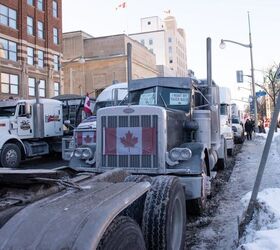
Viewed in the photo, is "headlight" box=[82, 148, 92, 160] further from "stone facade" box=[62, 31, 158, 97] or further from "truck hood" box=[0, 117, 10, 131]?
"stone facade" box=[62, 31, 158, 97]

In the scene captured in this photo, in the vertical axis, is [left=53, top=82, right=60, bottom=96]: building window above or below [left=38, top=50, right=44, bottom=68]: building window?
below

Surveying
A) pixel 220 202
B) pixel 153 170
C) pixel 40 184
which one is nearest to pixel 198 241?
pixel 153 170

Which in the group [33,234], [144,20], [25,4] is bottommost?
[33,234]

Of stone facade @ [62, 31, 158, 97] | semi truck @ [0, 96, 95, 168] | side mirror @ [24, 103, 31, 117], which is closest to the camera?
semi truck @ [0, 96, 95, 168]

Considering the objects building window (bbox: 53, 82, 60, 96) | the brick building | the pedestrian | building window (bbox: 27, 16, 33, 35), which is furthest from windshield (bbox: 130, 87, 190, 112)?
building window (bbox: 53, 82, 60, 96)

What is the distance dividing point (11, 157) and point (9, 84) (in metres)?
23.5

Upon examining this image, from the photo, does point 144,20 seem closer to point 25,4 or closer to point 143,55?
point 143,55

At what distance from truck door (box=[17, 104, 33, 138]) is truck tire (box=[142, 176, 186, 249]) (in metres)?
14.4

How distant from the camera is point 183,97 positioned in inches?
349

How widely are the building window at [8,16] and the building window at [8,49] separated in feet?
5.59

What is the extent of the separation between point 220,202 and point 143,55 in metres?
69.2

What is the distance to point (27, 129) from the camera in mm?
18953

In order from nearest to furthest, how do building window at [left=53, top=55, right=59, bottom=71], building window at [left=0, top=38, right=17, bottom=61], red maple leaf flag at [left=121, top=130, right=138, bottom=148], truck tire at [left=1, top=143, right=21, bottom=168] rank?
red maple leaf flag at [left=121, top=130, right=138, bottom=148]
truck tire at [left=1, top=143, right=21, bottom=168]
building window at [left=0, top=38, right=17, bottom=61]
building window at [left=53, top=55, right=59, bottom=71]

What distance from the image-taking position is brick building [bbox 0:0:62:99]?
3900 centimetres
